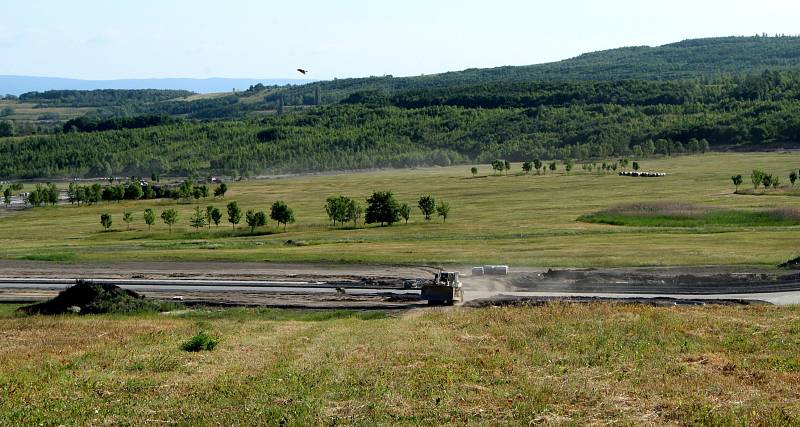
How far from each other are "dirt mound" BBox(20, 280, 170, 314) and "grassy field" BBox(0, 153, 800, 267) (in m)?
22.2

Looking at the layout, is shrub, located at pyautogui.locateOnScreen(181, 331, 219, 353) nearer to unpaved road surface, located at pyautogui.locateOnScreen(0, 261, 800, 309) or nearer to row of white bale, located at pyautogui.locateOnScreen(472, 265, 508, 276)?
unpaved road surface, located at pyautogui.locateOnScreen(0, 261, 800, 309)

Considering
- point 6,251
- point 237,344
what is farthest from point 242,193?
point 237,344

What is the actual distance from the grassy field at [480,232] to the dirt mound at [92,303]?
72.9 feet

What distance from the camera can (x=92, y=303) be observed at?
4688cm

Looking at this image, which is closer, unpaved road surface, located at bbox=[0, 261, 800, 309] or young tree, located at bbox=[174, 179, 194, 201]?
unpaved road surface, located at bbox=[0, 261, 800, 309]

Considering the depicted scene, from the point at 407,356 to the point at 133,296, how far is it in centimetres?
2334

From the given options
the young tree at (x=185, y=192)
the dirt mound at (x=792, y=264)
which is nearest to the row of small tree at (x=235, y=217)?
the young tree at (x=185, y=192)

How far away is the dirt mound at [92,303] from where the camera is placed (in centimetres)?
4650

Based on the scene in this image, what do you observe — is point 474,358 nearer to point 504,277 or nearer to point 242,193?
point 504,277

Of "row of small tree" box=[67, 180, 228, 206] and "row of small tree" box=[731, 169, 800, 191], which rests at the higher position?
"row of small tree" box=[731, 169, 800, 191]

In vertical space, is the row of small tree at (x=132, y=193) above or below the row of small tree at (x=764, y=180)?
below

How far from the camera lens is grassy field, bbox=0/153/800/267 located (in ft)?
225

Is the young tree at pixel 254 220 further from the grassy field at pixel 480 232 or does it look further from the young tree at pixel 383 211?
the young tree at pixel 383 211

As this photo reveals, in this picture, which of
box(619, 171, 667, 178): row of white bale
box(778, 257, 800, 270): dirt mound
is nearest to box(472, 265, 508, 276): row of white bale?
box(778, 257, 800, 270): dirt mound
